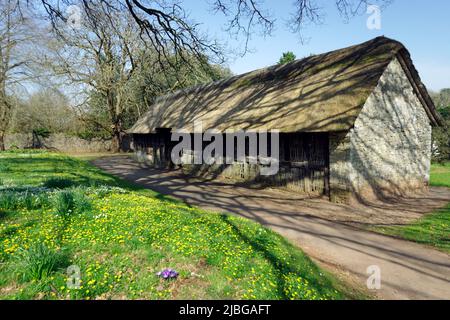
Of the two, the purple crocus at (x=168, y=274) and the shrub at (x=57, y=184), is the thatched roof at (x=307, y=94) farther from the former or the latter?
the purple crocus at (x=168, y=274)

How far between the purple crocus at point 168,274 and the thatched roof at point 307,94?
28.0 feet

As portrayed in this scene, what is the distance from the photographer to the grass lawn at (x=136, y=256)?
3.68 metres

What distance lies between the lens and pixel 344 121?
33.8 ft

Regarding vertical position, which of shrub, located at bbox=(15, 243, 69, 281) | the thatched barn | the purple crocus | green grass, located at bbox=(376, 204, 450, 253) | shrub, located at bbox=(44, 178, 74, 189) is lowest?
green grass, located at bbox=(376, 204, 450, 253)

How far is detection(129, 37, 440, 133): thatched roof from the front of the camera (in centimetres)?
1093

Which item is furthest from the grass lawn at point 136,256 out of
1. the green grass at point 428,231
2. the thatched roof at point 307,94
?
the thatched roof at point 307,94

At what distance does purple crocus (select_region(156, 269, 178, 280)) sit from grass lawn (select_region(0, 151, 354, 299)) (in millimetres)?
64

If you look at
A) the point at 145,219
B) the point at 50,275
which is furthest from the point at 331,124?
the point at 50,275

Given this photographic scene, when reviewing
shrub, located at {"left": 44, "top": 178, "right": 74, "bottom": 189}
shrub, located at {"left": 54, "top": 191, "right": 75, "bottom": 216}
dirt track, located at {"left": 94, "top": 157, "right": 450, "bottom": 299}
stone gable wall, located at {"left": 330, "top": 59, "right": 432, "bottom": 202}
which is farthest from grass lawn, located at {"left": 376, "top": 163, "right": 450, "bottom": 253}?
shrub, located at {"left": 44, "top": 178, "right": 74, "bottom": 189}

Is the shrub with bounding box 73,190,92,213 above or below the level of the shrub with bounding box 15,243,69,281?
above

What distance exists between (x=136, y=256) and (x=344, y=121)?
893 cm

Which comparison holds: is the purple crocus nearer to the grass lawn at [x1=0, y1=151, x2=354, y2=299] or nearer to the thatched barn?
the grass lawn at [x1=0, y1=151, x2=354, y2=299]
